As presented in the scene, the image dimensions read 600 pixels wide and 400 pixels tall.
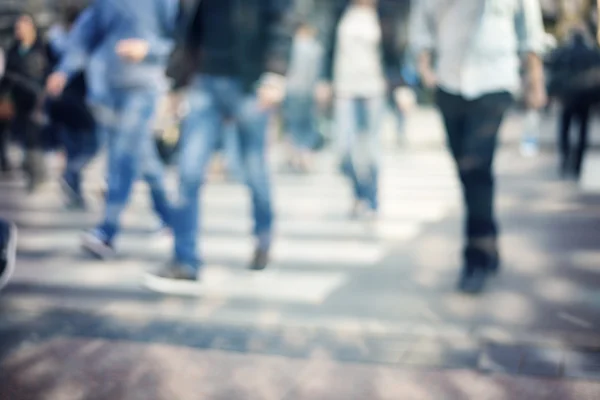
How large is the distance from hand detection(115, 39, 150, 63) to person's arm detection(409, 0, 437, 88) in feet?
4.96

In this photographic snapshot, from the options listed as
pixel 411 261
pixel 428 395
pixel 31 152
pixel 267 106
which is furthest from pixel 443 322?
pixel 31 152

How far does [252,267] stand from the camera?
4.02 meters

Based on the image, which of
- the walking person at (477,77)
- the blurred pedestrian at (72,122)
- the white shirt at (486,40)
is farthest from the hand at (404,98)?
the blurred pedestrian at (72,122)

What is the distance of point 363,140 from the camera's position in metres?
4.95

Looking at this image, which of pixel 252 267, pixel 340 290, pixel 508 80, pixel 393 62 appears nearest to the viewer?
pixel 508 80

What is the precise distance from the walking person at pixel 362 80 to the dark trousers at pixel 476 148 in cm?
99

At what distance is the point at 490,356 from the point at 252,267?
1615mm

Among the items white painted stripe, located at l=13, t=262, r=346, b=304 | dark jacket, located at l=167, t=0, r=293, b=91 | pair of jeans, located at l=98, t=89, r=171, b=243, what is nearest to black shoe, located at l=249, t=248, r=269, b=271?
white painted stripe, located at l=13, t=262, r=346, b=304

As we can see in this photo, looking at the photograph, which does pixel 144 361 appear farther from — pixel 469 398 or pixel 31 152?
pixel 31 152

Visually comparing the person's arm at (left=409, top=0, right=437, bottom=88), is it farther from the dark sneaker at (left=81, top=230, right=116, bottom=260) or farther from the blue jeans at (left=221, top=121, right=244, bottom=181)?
the dark sneaker at (left=81, top=230, right=116, bottom=260)

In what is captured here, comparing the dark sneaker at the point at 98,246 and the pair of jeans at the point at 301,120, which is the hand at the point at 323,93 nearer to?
the pair of jeans at the point at 301,120

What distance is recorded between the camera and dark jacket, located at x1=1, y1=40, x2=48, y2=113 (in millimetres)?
4363

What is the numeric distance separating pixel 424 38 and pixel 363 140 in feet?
4.96

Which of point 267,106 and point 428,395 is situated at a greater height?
point 267,106
